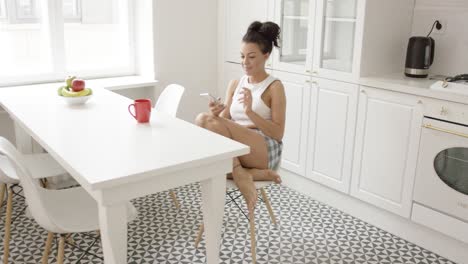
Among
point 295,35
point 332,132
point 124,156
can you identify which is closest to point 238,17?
point 295,35

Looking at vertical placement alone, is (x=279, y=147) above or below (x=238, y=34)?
below

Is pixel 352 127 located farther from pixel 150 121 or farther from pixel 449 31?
pixel 150 121

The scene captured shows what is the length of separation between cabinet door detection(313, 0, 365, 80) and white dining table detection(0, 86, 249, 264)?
1.30 meters

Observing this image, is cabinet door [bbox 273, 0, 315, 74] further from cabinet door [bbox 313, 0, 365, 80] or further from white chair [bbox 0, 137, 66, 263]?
white chair [bbox 0, 137, 66, 263]

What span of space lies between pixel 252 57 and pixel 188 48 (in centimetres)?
157

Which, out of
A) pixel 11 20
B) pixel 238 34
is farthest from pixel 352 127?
pixel 11 20

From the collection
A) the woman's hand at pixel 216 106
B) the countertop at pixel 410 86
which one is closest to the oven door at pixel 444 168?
the countertop at pixel 410 86

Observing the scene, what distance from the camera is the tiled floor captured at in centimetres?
277

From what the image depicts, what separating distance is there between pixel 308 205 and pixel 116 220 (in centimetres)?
196

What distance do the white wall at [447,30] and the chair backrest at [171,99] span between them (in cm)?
171

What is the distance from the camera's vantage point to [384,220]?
3.18 metres

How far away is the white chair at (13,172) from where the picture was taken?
250 centimetres

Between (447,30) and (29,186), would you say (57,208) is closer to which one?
(29,186)

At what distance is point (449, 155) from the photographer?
8.93 feet
